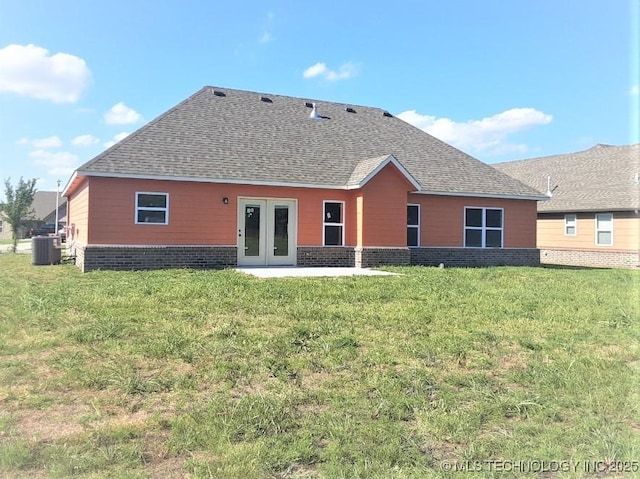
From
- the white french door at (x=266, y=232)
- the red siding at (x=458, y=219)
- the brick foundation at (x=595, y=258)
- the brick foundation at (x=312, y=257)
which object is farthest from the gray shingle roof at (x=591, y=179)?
the white french door at (x=266, y=232)

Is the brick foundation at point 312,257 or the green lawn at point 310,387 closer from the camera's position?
the green lawn at point 310,387

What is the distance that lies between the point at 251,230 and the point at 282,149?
11.8 ft

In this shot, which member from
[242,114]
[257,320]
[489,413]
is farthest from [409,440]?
[242,114]

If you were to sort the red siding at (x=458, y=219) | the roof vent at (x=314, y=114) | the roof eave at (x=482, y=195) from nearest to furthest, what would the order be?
the roof eave at (x=482, y=195)
the red siding at (x=458, y=219)
the roof vent at (x=314, y=114)

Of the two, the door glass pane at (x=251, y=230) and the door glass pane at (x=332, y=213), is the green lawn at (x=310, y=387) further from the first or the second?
the door glass pane at (x=332, y=213)

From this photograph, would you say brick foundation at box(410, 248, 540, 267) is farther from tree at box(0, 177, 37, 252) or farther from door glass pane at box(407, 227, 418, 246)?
tree at box(0, 177, 37, 252)

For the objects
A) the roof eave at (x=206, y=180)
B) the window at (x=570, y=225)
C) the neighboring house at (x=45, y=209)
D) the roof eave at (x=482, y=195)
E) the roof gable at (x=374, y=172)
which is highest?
the neighboring house at (x=45, y=209)

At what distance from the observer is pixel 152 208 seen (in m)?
15.7

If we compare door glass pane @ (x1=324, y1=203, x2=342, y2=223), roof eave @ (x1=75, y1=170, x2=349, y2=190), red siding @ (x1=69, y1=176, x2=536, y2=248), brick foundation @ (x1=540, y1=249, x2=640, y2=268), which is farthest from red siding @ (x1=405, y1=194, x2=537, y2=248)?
brick foundation @ (x1=540, y1=249, x2=640, y2=268)

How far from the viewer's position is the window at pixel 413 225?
19.0 m

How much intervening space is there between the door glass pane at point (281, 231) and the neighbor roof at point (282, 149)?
1.16 metres

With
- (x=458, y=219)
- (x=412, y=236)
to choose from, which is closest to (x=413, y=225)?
(x=412, y=236)

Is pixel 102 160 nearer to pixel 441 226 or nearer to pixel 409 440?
pixel 441 226

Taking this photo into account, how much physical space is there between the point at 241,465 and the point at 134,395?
5.55 ft
